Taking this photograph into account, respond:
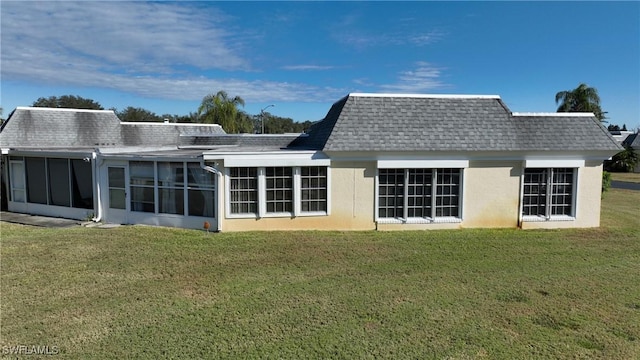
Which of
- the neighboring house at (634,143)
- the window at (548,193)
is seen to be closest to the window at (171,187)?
the window at (548,193)

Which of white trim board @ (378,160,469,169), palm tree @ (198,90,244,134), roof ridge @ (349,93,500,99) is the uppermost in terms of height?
palm tree @ (198,90,244,134)

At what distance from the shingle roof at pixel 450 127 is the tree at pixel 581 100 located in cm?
3313

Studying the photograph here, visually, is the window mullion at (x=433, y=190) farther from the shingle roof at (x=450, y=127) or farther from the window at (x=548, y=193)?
the window at (x=548, y=193)

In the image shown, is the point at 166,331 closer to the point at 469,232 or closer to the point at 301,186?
the point at 301,186

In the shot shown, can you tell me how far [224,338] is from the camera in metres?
5.92

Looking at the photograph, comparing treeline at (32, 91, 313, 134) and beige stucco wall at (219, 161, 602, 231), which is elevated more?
treeline at (32, 91, 313, 134)

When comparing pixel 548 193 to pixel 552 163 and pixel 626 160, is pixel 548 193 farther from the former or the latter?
pixel 626 160

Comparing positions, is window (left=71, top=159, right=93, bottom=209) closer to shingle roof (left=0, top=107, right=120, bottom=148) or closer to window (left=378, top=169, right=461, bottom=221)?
shingle roof (left=0, top=107, right=120, bottom=148)

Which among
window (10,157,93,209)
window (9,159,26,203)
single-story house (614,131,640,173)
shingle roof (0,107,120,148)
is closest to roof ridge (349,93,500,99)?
window (10,157,93,209)

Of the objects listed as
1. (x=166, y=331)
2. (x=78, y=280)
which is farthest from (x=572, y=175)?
(x=78, y=280)

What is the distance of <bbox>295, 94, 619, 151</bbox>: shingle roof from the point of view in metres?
13.2

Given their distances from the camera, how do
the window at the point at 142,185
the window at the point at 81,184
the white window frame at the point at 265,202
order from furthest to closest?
the window at the point at 81,184
the window at the point at 142,185
the white window frame at the point at 265,202

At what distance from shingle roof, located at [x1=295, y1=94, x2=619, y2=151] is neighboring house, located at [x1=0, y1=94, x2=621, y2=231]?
40mm

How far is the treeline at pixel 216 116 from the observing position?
4466cm
